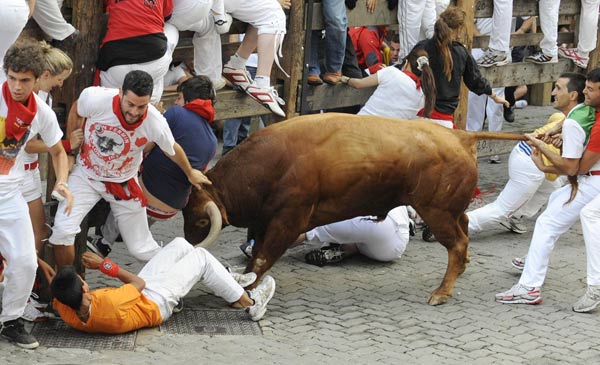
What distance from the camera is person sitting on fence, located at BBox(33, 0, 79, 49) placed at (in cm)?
726

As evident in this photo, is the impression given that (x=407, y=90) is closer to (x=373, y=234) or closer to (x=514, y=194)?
(x=514, y=194)

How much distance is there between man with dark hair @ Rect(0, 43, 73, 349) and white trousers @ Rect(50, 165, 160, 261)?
1.39ft

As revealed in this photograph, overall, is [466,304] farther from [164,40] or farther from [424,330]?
[164,40]

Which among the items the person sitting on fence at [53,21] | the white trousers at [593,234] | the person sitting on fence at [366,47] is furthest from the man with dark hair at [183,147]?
the person sitting on fence at [366,47]

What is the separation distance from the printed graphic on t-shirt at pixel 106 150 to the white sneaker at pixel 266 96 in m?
2.20

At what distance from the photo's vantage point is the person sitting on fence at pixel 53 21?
23.8 feet

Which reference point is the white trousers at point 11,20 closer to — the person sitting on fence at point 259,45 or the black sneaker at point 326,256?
the person sitting on fence at point 259,45

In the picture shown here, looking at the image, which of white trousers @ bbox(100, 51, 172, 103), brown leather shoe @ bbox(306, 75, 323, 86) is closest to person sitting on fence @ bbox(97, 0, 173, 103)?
white trousers @ bbox(100, 51, 172, 103)

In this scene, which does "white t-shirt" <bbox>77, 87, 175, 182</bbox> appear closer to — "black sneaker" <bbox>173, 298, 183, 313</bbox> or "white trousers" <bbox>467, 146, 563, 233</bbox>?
"black sneaker" <bbox>173, 298, 183, 313</bbox>

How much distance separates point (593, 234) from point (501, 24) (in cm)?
405

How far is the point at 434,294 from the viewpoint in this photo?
8250mm

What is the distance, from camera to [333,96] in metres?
10.4

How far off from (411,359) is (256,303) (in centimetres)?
118

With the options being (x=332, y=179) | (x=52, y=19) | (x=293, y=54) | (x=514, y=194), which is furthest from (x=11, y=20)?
(x=514, y=194)
